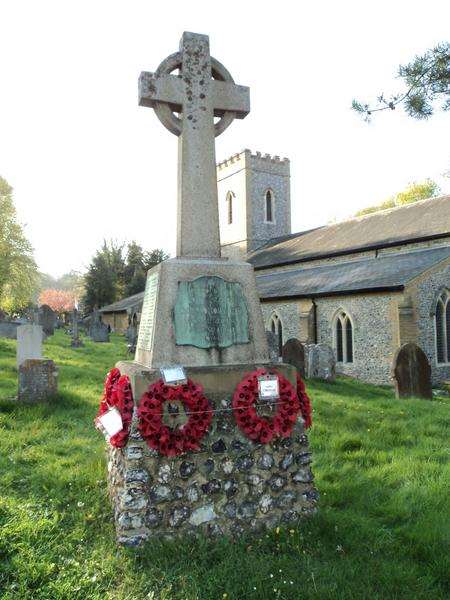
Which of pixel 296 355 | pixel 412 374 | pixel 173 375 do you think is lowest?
pixel 412 374

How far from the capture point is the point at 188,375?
3.79 metres

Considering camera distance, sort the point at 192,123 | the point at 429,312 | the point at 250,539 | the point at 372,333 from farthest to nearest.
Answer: the point at 372,333, the point at 429,312, the point at 192,123, the point at 250,539

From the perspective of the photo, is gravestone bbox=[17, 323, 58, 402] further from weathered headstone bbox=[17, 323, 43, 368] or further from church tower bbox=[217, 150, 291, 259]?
church tower bbox=[217, 150, 291, 259]

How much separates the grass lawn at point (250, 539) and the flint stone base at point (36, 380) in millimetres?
1385

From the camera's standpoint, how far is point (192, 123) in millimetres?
4277

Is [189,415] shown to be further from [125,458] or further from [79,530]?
[79,530]

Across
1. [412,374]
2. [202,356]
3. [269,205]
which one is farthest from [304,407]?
[269,205]

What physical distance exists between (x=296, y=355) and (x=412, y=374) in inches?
134

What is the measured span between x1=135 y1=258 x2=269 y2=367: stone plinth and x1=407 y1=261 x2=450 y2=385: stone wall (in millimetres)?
12038

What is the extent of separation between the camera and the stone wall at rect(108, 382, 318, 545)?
3.46m

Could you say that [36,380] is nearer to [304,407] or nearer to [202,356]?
[202,356]

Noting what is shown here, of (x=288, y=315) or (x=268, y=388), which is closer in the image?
(x=268, y=388)

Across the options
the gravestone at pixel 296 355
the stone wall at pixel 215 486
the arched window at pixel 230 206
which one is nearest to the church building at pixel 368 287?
the gravestone at pixel 296 355

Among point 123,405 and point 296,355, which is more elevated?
point 123,405
